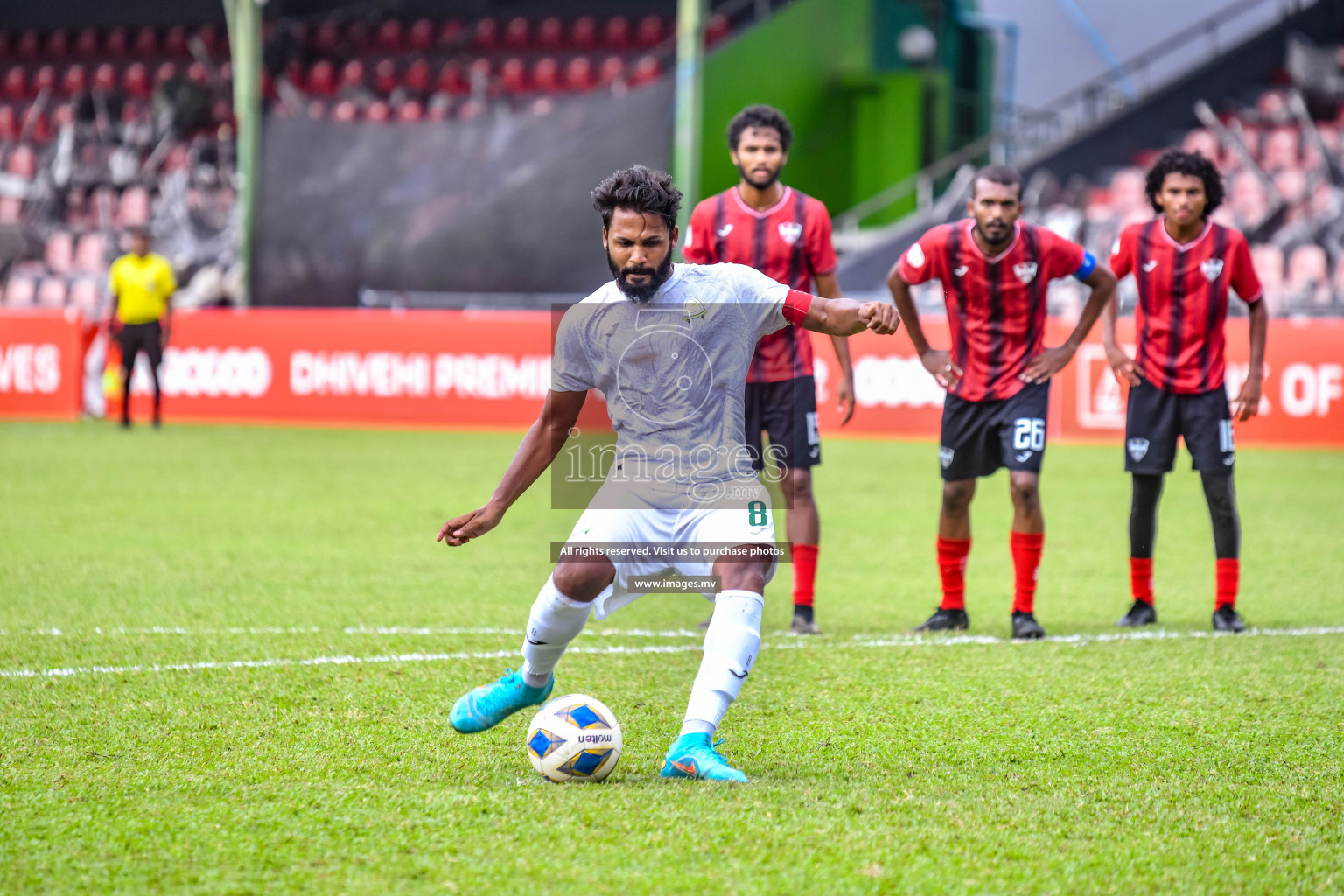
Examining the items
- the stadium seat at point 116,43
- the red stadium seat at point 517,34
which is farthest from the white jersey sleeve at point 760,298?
the stadium seat at point 116,43

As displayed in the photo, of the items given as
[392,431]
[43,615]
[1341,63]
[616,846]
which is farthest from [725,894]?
[1341,63]

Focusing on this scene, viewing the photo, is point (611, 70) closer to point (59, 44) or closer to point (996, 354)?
point (59, 44)

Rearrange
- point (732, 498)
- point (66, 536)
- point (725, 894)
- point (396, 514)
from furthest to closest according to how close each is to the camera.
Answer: point (396, 514) < point (66, 536) < point (732, 498) < point (725, 894)

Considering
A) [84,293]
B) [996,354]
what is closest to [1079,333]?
[996,354]

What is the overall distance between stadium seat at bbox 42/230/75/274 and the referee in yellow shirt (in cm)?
1044

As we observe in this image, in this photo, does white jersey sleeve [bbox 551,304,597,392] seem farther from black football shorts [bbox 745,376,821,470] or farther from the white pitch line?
black football shorts [bbox 745,376,821,470]

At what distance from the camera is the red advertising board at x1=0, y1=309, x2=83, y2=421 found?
16.0 metres

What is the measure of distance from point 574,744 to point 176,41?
2744cm

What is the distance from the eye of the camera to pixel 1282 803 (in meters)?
3.37

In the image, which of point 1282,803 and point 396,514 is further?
point 396,514

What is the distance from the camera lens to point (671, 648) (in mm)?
5402

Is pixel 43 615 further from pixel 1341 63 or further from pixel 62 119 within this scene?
pixel 62 119

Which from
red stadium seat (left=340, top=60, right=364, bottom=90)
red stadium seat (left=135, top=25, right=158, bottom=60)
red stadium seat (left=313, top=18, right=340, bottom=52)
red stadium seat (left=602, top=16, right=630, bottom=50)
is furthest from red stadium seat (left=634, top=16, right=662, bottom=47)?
red stadium seat (left=135, top=25, right=158, bottom=60)

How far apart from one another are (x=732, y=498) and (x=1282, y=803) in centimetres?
146
